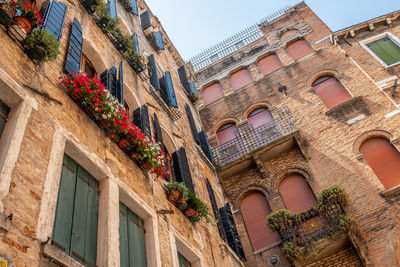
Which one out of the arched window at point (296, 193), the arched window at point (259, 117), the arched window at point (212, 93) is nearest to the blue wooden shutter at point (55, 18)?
the arched window at point (296, 193)

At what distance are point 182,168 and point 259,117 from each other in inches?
279

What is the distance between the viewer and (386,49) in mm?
14719

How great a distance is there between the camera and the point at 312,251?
9820 millimetres

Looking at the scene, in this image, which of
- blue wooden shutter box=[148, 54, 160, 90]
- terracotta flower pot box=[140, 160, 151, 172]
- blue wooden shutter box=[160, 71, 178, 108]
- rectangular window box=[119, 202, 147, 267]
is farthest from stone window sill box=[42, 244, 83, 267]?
blue wooden shutter box=[160, 71, 178, 108]

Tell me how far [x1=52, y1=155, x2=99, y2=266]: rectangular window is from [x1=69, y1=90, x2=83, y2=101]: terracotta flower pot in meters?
1.10

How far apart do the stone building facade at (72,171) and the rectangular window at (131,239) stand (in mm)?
31

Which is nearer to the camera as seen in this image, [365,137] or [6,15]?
[6,15]

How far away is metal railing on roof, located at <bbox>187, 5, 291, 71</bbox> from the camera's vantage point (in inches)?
824

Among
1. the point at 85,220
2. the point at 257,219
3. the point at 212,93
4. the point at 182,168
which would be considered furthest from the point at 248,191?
the point at 85,220

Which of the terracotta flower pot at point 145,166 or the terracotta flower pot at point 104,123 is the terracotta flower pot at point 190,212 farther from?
the terracotta flower pot at point 104,123

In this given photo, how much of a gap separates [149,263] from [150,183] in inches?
63.9

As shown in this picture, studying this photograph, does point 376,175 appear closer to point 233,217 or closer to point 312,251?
point 312,251

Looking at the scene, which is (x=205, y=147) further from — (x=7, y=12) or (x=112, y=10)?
(x=7, y=12)

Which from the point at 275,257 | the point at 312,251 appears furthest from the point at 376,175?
the point at 275,257
